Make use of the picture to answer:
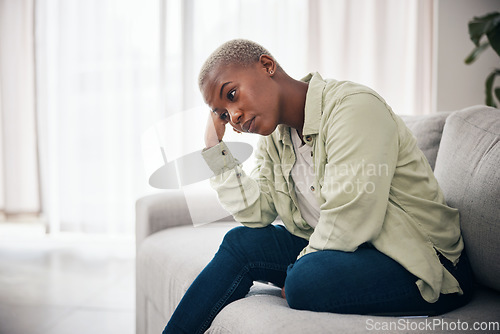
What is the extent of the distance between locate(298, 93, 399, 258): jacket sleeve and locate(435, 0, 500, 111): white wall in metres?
2.12

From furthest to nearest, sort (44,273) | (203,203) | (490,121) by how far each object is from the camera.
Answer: (44,273) → (203,203) → (490,121)

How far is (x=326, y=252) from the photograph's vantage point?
81cm

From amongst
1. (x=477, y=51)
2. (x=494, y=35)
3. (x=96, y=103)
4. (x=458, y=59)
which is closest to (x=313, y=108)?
(x=494, y=35)

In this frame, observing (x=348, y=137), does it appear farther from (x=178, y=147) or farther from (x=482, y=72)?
(x=482, y=72)

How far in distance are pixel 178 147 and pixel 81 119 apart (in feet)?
2.48

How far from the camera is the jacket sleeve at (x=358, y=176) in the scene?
78 cm

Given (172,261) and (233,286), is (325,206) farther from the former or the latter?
(172,261)

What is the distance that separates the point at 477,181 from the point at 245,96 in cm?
53

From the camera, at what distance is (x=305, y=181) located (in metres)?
1.05

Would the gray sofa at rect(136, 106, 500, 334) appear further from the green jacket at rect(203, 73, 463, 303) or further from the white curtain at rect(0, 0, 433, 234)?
the white curtain at rect(0, 0, 433, 234)

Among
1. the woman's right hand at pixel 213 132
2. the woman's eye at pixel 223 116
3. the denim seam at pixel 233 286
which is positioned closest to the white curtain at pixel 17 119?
the woman's right hand at pixel 213 132

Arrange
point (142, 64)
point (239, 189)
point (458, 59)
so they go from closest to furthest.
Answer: point (239, 189)
point (458, 59)
point (142, 64)

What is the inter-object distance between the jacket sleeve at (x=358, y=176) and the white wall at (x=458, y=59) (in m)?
2.12

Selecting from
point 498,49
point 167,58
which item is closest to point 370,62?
point 498,49
